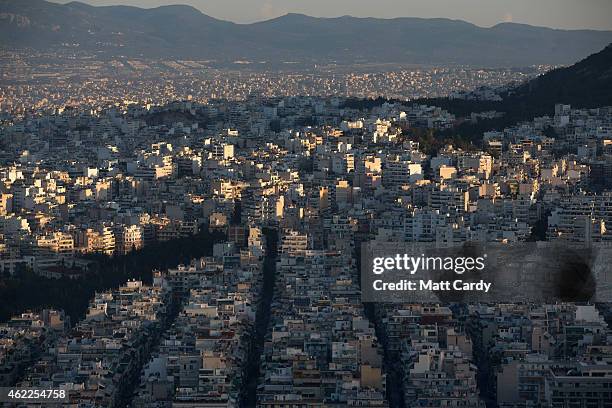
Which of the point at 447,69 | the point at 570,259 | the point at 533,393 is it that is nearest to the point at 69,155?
the point at 570,259

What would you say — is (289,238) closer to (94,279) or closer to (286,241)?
(286,241)

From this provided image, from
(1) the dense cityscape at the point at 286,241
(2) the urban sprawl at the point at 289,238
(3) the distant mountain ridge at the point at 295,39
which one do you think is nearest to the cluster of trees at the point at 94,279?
(1) the dense cityscape at the point at 286,241

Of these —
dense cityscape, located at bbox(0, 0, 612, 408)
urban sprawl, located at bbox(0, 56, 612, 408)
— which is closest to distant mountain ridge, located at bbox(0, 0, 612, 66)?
dense cityscape, located at bbox(0, 0, 612, 408)

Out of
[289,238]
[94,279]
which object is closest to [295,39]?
[289,238]

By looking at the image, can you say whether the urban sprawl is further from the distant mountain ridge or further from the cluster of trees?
the distant mountain ridge

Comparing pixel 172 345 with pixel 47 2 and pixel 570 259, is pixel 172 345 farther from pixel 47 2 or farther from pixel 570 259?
pixel 47 2
